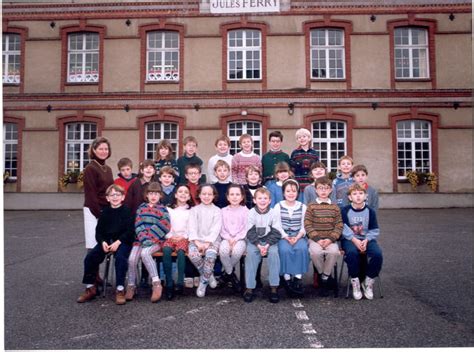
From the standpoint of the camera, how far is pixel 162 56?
45.5 feet

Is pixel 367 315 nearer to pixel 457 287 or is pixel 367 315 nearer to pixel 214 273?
pixel 457 287

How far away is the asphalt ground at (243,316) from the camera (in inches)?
122

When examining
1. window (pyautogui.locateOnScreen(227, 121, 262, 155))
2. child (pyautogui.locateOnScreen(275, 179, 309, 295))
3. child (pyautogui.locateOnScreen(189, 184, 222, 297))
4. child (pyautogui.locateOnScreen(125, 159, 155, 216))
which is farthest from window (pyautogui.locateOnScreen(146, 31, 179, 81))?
child (pyautogui.locateOnScreen(275, 179, 309, 295))

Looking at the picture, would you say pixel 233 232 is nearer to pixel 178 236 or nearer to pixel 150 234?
pixel 178 236

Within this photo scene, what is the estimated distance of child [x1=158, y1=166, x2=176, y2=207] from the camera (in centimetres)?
502

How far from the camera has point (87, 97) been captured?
1366 cm

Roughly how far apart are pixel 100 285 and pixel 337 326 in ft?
8.94

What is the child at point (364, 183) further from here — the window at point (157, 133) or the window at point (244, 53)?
the window at point (157, 133)

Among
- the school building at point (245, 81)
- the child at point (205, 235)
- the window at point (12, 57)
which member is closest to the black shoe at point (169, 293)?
the child at point (205, 235)

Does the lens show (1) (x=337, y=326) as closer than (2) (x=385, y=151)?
Yes

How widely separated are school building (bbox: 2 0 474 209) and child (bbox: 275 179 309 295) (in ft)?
29.2

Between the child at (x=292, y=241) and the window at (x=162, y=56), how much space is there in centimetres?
998

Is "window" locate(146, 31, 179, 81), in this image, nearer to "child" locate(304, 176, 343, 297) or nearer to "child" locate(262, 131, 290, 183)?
"child" locate(262, 131, 290, 183)

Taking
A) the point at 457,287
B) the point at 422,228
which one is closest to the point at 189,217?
the point at 457,287
